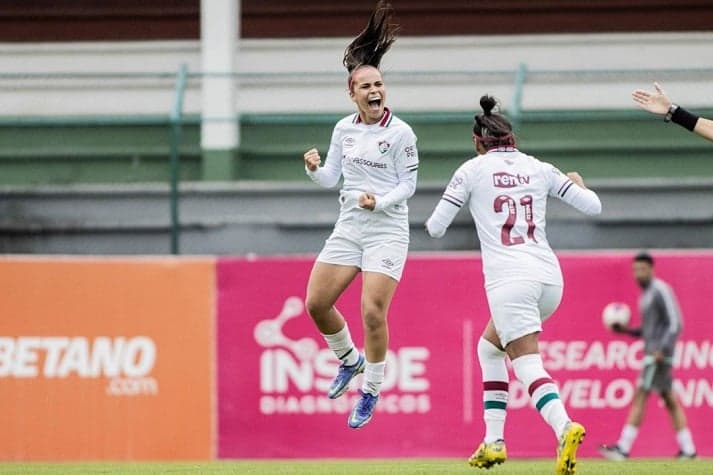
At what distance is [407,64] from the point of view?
17.9m

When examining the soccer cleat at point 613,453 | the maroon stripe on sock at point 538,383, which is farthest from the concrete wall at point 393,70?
the maroon stripe on sock at point 538,383

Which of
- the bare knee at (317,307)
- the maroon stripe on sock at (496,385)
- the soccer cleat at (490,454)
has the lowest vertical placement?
the soccer cleat at (490,454)

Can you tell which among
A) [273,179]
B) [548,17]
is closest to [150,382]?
[273,179]

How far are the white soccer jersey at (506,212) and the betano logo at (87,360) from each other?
590cm

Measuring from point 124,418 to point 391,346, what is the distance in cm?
257

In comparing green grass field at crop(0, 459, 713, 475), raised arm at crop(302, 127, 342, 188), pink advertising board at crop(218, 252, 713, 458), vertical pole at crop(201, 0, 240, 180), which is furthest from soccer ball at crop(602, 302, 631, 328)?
raised arm at crop(302, 127, 342, 188)

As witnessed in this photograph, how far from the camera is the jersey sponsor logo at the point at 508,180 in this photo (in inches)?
367

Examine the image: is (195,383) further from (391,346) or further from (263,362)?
(391,346)

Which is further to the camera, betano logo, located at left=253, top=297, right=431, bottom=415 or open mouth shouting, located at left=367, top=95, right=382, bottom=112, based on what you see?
betano logo, located at left=253, top=297, right=431, bottom=415

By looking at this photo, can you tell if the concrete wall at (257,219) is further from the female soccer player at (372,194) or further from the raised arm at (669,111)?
the raised arm at (669,111)

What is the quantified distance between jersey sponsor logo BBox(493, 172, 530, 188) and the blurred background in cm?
603

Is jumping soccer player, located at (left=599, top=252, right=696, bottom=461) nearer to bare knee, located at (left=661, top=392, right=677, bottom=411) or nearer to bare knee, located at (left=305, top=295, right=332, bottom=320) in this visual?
bare knee, located at (left=661, top=392, right=677, bottom=411)

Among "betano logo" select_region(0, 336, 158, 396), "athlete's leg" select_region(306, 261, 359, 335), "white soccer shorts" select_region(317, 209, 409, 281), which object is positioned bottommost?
"athlete's leg" select_region(306, 261, 359, 335)

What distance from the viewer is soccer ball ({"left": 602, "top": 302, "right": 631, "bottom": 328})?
14.6m
